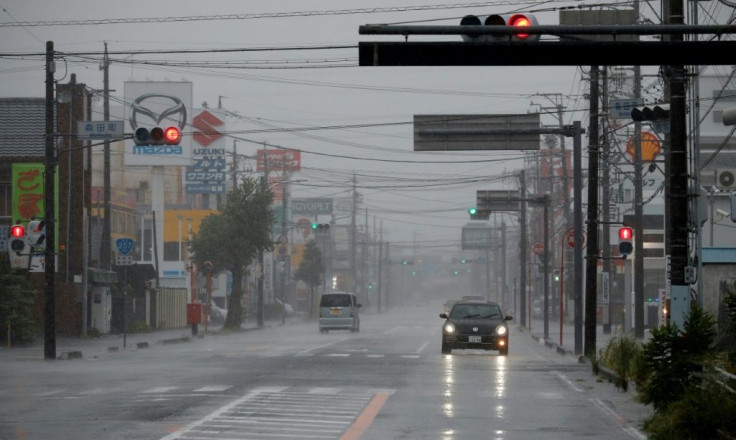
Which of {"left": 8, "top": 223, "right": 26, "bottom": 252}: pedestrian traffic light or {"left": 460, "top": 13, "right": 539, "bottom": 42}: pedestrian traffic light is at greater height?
{"left": 460, "top": 13, "right": 539, "bottom": 42}: pedestrian traffic light

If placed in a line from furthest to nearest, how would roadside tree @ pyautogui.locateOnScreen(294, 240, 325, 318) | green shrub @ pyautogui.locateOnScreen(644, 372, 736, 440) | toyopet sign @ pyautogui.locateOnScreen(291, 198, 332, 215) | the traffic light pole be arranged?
1. toyopet sign @ pyautogui.locateOnScreen(291, 198, 332, 215)
2. roadside tree @ pyautogui.locateOnScreen(294, 240, 325, 318)
3. the traffic light pole
4. green shrub @ pyautogui.locateOnScreen(644, 372, 736, 440)

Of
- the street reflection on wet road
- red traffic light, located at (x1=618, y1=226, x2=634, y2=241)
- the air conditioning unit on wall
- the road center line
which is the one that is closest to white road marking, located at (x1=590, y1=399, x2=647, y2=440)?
the street reflection on wet road

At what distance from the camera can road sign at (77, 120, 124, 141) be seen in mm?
34750

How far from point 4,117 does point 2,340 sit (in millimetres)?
13552

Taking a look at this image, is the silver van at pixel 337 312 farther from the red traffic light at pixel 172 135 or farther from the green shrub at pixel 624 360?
the green shrub at pixel 624 360

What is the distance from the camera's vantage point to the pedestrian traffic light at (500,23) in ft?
46.7

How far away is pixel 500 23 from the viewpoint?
1434 cm

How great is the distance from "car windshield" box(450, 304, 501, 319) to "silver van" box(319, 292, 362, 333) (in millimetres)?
Result: 23448

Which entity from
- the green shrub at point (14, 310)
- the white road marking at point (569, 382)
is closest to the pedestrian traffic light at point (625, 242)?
the white road marking at point (569, 382)

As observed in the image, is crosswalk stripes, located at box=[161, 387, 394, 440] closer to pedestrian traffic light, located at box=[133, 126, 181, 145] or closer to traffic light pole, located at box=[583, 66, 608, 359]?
pedestrian traffic light, located at box=[133, 126, 181, 145]

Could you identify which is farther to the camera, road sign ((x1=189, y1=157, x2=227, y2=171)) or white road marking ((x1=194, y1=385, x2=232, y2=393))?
road sign ((x1=189, y1=157, x2=227, y2=171))

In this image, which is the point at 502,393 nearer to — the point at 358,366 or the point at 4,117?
the point at 358,366

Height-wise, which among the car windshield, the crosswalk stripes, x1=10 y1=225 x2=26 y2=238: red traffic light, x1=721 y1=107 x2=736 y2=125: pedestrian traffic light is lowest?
the crosswalk stripes

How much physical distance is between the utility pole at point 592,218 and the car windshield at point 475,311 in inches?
163
